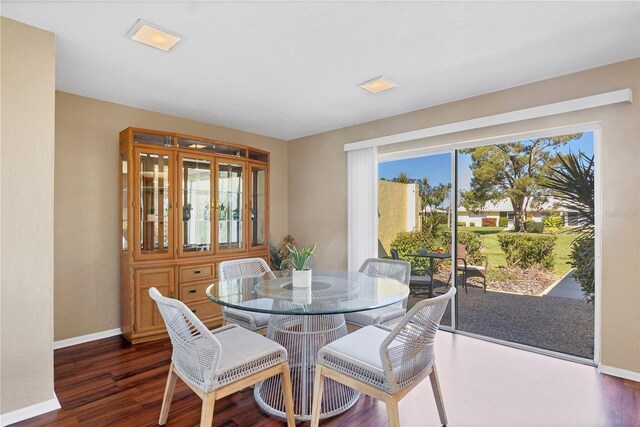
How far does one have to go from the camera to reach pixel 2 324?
2039 mm

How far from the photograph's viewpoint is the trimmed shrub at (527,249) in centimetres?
313

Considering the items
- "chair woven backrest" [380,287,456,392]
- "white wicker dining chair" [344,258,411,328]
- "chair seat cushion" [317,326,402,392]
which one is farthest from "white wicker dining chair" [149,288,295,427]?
"white wicker dining chair" [344,258,411,328]

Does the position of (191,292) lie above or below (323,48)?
below

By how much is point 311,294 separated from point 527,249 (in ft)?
7.63

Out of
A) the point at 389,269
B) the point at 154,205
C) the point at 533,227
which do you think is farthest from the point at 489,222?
the point at 154,205

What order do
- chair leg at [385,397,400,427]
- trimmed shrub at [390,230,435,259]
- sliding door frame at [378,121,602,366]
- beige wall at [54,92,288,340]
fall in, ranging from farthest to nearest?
trimmed shrub at [390,230,435,259], beige wall at [54,92,288,340], sliding door frame at [378,121,602,366], chair leg at [385,397,400,427]

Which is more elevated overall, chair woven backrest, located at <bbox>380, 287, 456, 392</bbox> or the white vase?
the white vase

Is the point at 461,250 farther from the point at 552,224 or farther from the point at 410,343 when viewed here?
the point at 410,343

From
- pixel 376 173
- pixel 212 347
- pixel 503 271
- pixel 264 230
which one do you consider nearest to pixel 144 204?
pixel 264 230

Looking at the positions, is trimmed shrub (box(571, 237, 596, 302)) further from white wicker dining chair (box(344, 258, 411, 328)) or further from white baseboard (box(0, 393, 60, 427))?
white baseboard (box(0, 393, 60, 427))

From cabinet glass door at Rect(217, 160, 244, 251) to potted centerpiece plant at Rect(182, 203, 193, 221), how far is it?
1.16ft

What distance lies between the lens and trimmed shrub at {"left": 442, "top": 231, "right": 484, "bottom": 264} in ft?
11.5

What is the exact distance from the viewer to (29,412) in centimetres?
213

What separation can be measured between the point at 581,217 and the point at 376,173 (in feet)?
6.88
